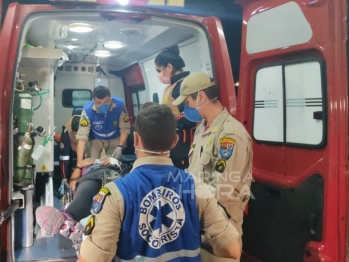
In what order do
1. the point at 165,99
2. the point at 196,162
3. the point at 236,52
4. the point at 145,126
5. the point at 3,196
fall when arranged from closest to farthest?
the point at 145,126 → the point at 3,196 → the point at 196,162 → the point at 165,99 → the point at 236,52

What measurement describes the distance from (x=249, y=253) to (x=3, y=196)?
1690 mm

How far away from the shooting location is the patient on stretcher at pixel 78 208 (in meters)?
2.81

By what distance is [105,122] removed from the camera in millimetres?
5117

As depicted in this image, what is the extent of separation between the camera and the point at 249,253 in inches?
109

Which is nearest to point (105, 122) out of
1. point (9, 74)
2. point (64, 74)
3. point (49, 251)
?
point (64, 74)

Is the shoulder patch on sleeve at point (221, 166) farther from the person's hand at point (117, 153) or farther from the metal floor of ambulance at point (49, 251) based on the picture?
the person's hand at point (117, 153)

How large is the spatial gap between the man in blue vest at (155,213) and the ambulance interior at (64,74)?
3.85 feet

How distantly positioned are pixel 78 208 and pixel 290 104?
1.92m

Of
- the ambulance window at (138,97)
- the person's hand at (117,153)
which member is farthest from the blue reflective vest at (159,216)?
the ambulance window at (138,97)

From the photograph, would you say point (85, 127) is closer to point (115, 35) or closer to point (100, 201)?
point (115, 35)

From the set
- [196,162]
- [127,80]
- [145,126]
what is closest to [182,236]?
[145,126]

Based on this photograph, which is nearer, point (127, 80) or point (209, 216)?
point (209, 216)

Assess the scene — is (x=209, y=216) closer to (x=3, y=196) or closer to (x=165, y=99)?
(x=3, y=196)

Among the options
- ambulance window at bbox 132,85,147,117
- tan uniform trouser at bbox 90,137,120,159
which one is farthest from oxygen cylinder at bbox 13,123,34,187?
ambulance window at bbox 132,85,147,117
